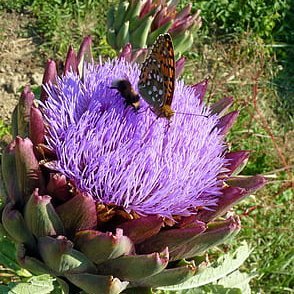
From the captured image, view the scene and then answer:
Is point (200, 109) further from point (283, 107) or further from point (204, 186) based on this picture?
point (283, 107)

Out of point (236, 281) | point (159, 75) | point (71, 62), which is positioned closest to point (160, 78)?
point (159, 75)

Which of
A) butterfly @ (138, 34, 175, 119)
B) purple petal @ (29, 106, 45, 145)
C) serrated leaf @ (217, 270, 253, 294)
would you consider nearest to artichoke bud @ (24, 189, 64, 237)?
purple petal @ (29, 106, 45, 145)

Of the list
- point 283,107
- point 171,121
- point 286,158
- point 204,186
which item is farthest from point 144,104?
point 283,107

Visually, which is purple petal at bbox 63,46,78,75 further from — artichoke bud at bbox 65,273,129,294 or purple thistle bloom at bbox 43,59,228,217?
artichoke bud at bbox 65,273,129,294

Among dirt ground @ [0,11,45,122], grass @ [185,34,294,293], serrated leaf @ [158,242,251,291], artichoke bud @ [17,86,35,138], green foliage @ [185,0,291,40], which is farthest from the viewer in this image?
green foliage @ [185,0,291,40]

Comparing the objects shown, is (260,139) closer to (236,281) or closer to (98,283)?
(236,281)

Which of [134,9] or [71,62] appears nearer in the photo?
[71,62]
